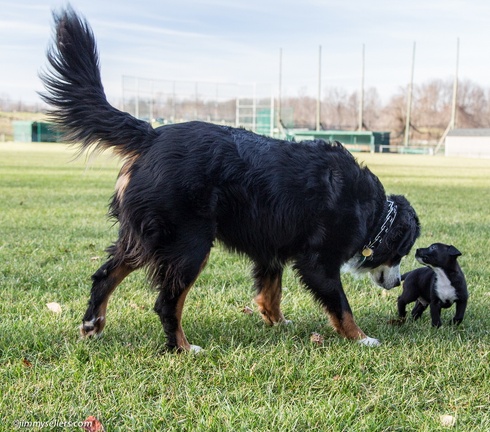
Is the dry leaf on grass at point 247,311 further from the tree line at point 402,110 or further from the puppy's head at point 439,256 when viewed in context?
the tree line at point 402,110

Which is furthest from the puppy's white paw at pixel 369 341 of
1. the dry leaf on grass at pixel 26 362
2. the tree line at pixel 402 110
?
the tree line at pixel 402 110

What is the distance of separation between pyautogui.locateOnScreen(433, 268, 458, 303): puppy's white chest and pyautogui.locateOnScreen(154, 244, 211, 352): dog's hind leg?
190 centimetres

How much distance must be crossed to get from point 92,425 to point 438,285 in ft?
9.43

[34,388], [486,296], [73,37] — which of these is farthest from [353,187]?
[34,388]

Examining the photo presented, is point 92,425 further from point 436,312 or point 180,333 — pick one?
point 436,312

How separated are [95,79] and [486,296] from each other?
3.83 m

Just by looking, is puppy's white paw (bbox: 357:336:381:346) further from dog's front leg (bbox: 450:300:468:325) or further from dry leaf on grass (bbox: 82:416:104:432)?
dry leaf on grass (bbox: 82:416:104:432)

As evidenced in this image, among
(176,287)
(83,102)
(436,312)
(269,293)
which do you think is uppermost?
(83,102)

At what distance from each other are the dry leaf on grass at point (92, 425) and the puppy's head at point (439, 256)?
9.43 ft

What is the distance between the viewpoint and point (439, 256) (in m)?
4.39

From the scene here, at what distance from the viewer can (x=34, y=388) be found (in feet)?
9.52

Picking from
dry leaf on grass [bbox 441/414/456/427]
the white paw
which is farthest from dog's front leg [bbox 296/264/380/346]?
dry leaf on grass [bbox 441/414/456/427]

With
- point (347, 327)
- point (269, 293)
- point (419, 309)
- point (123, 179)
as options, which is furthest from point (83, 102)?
point (419, 309)

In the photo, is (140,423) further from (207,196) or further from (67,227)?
(67,227)
